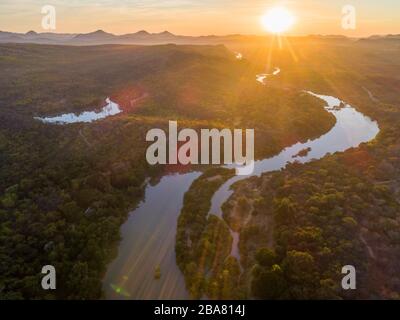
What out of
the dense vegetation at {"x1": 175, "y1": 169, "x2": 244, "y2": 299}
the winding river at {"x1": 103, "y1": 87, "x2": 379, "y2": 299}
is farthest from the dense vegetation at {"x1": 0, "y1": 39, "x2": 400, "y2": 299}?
the winding river at {"x1": 103, "y1": 87, "x2": 379, "y2": 299}

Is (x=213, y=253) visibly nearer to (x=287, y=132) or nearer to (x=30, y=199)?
(x=30, y=199)

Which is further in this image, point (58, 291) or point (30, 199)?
point (30, 199)

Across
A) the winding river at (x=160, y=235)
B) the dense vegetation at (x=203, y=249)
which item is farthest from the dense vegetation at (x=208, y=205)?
the winding river at (x=160, y=235)

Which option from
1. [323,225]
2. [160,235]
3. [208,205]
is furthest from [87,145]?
[323,225]

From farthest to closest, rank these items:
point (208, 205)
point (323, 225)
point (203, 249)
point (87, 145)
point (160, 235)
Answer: point (87, 145) < point (208, 205) < point (160, 235) < point (323, 225) < point (203, 249)

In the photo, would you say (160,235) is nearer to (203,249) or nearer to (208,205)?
(203,249)

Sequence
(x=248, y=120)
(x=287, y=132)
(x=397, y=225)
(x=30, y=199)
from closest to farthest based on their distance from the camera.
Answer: (x=397, y=225) → (x=30, y=199) → (x=287, y=132) → (x=248, y=120)

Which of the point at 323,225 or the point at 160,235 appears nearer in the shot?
the point at 323,225

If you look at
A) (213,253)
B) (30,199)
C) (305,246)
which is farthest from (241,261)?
(30,199)
